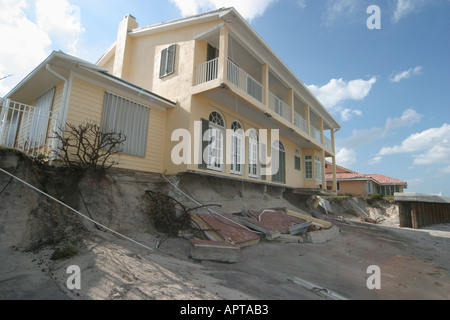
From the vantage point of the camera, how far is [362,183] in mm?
30125

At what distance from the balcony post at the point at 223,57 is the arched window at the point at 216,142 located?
1839mm

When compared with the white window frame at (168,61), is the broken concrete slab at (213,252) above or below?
below

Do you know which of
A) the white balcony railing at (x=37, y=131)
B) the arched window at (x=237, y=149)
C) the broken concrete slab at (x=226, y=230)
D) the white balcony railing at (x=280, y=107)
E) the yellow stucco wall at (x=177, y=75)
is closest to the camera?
the white balcony railing at (x=37, y=131)

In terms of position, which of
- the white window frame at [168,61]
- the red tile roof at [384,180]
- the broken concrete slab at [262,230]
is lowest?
the broken concrete slab at [262,230]

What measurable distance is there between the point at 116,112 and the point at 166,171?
2577mm

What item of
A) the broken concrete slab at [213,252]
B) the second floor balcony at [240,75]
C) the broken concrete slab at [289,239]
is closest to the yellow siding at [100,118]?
the second floor balcony at [240,75]

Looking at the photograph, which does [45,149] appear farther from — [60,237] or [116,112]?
[60,237]

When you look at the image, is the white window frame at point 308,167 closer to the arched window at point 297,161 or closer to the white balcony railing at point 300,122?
the arched window at point 297,161

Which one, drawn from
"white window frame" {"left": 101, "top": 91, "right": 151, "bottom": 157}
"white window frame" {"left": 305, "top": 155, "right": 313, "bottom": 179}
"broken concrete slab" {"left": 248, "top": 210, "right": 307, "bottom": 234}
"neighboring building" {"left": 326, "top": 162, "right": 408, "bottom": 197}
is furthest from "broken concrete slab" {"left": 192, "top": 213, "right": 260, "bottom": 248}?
"neighboring building" {"left": 326, "top": 162, "right": 408, "bottom": 197}

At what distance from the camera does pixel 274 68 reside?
11.2 metres

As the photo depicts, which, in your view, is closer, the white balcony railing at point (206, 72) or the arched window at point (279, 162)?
the white balcony railing at point (206, 72)

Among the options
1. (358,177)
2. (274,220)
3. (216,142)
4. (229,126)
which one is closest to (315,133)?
(229,126)

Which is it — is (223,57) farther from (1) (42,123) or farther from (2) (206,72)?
(1) (42,123)

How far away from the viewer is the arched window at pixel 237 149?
9.98 metres
